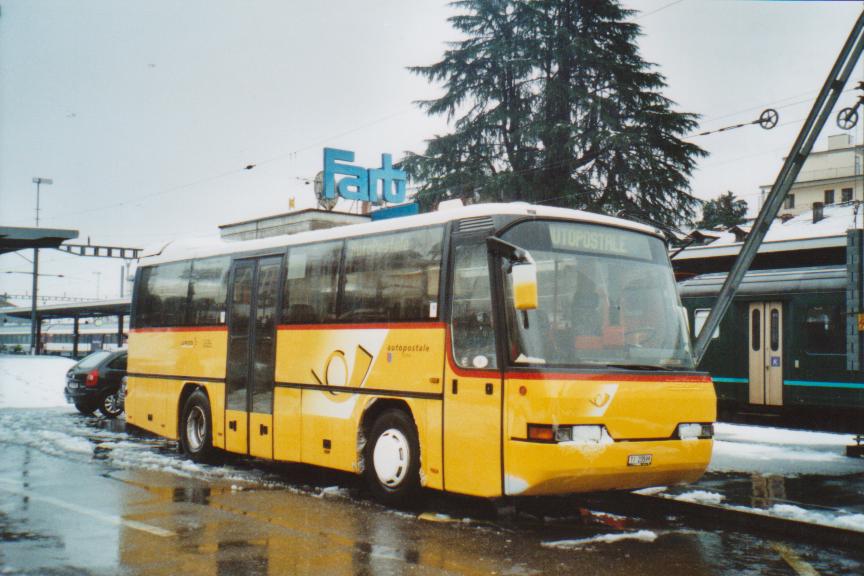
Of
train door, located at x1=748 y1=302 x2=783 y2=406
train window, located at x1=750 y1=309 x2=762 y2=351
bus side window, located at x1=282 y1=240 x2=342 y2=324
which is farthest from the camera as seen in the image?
train window, located at x1=750 y1=309 x2=762 y2=351

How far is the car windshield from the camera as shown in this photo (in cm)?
2103

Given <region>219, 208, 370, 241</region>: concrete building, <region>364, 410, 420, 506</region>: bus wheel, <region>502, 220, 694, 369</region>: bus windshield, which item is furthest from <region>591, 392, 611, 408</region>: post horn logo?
<region>219, 208, 370, 241</region>: concrete building

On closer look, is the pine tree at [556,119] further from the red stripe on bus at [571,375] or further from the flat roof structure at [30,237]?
the red stripe on bus at [571,375]

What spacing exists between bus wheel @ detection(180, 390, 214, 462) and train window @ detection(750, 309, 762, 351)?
1157 centimetres

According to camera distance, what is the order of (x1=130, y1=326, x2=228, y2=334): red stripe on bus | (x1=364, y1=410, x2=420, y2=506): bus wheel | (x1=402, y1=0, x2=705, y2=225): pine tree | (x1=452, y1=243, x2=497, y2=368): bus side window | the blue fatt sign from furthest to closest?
the blue fatt sign < (x1=402, y1=0, x2=705, y2=225): pine tree < (x1=130, y1=326, x2=228, y2=334): red stripe on bus < (x1=364, y1=410, x2=420, y2=506): bus wheel < (x1=452, y1=243, x2=497, y2=368): bus side window

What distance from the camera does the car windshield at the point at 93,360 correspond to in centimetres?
2103

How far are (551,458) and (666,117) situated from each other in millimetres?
24284

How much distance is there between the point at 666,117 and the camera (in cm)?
3019

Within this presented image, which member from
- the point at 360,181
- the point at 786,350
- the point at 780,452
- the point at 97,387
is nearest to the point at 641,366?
the point at 780,452

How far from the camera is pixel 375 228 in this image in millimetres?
10344

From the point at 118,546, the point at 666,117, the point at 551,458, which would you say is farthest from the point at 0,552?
the point at 666,117

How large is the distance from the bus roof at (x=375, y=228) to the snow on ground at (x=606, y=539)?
2945 mm

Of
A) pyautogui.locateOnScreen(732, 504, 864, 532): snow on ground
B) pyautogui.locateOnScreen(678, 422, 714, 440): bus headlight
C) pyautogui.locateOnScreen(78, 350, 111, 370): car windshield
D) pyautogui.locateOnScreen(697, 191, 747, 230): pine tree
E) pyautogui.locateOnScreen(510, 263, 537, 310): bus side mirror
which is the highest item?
pyautogui.locateOnScreen(697, 191, 747, 230): pine tree

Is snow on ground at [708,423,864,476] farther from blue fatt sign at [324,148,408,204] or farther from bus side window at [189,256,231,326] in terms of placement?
blue fatt sign at [324,148,408,204]
